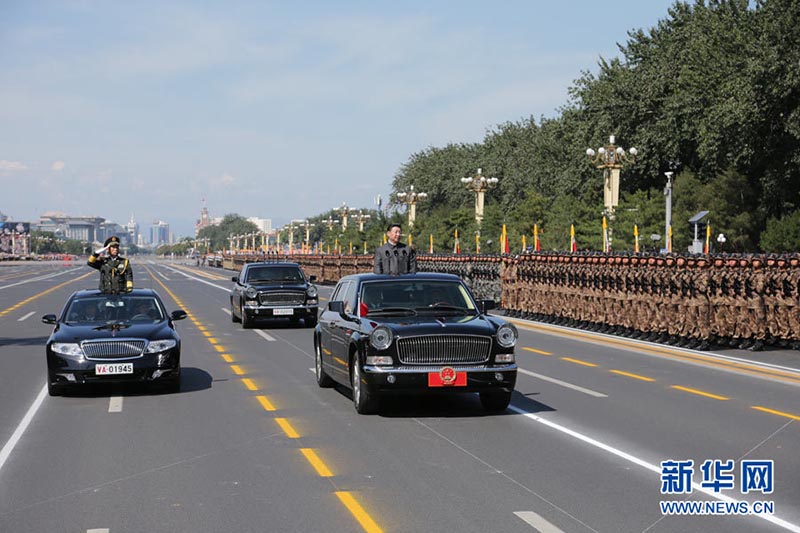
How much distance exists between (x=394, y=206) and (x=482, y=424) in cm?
12456

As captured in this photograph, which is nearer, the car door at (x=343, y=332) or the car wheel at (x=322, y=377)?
the car door at (x=343, y=332)

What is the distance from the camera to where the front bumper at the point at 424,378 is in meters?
11.4

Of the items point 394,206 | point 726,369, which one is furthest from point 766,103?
point 394,206

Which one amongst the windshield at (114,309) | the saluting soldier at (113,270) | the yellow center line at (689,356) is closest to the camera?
the windshield at (114,309)

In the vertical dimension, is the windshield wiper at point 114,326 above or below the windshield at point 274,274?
below

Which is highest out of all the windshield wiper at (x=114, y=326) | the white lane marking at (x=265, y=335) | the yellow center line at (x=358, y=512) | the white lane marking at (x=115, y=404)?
the windshield wiper at (x=114, y=326)

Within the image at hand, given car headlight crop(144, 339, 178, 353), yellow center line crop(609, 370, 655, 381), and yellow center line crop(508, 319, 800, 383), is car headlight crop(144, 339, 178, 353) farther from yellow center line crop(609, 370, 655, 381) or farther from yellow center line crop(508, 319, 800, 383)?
yellow center line crop(508, 319, 800, 383)

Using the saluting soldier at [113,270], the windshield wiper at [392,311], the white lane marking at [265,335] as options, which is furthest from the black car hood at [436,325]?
the white lane marking at [265,335]

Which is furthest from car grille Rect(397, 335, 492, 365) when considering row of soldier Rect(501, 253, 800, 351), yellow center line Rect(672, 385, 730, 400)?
row of soldier Rect(501, 253, 800, 351)

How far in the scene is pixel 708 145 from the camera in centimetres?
5047

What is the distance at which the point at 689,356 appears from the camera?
62.6ft

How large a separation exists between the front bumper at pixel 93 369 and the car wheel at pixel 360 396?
2.82 metres

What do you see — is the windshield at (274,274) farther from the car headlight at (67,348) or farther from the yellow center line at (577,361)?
the car headlight at (67,348)

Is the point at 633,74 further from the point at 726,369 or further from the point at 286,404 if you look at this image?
the point at 286,404
